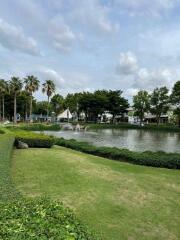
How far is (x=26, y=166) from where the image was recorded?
1256 cm

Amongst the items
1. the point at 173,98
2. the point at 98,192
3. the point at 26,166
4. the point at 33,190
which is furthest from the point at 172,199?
the point at 173,98

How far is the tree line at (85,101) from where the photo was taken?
70.0 metres

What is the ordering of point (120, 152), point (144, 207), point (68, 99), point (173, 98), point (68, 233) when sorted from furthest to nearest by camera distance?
point (68, 99) → point (173, 98) → point (120, 152) → point (144, 207) → point (68, 233)

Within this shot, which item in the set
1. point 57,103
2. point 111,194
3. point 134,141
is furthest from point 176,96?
point 111,194

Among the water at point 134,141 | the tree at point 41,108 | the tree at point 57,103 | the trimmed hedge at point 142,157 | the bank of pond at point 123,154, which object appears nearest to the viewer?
the trimmed hedge at point 142,157

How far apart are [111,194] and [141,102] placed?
74806 mm

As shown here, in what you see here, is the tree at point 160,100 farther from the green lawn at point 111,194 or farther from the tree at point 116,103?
the green lawn at point 111,194

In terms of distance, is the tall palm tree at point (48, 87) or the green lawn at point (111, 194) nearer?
the green lawn at point (111, 194)

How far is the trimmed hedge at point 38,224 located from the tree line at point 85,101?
6032cm

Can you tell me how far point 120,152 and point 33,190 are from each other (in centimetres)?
958

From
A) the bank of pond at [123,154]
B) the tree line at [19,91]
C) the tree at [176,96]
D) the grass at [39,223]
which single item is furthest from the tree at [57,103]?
the grass at [39,223]

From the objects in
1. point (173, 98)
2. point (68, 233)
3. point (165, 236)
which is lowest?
point (165, 236)

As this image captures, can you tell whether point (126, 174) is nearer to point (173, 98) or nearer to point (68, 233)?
point (68, 233)

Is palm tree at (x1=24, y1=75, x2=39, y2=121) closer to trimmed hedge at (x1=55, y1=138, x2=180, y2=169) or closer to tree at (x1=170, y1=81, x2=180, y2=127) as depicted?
tree at (x1=170, y1=81, x2=180, y2=127)
